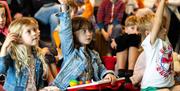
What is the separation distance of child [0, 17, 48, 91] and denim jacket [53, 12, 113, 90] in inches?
5.0

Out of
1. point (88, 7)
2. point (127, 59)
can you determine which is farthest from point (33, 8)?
point (127, 59)

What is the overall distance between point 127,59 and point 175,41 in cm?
132

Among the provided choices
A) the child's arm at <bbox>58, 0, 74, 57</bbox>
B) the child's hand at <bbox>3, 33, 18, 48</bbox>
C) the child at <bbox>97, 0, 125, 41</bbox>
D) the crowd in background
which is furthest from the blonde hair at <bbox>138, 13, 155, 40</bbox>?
the child at <bbox>97, 0, 125, 41</bbox>

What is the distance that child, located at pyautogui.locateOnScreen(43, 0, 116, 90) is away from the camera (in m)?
2.65

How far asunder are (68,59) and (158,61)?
0.64m

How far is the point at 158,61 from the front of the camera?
2.81 m

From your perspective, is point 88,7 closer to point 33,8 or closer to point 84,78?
point 33,8

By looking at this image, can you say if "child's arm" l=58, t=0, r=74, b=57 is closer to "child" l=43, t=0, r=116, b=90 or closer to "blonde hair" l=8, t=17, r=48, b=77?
"child" l=43, t=0, r=116, b=90

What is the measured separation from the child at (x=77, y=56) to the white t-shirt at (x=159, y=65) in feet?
1.04

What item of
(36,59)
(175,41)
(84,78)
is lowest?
(175,41)

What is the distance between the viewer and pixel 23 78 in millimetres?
2537

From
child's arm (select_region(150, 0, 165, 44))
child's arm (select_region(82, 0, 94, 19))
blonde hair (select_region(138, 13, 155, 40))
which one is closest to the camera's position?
child's arm (select_region(150, 0, 165, 44))

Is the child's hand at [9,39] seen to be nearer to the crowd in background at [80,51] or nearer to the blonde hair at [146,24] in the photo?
the crowd in background at [80,51]

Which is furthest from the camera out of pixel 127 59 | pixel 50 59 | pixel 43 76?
pixel 127 59
